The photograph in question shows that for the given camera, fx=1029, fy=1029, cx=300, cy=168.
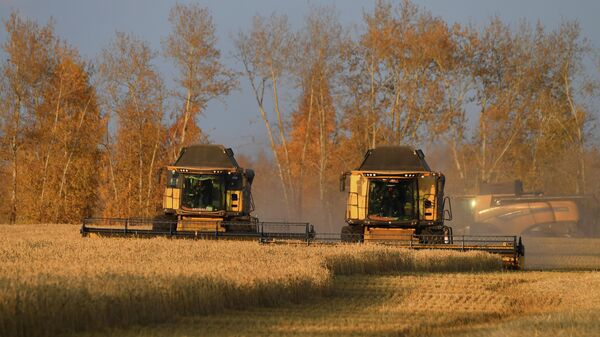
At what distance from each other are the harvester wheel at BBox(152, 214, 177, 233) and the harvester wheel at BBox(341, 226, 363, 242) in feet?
16.4

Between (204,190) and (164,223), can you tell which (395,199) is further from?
(164,223)

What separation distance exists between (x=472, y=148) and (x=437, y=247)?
3230 cm

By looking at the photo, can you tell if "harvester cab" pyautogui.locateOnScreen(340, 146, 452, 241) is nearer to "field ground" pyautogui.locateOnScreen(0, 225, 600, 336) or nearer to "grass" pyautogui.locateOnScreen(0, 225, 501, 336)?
"grass" pyautogui.locateOnScreen(0, 225, 501, 336)

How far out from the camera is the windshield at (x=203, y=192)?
3180 centimetres

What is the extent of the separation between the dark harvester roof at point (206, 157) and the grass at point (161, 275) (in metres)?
5.40

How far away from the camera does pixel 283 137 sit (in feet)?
181

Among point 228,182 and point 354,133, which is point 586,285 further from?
point 354,133

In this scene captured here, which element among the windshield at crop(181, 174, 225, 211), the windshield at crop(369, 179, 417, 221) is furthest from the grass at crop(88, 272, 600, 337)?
the windshield at crop(181, 174, 225, 211)

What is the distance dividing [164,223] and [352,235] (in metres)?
5.96

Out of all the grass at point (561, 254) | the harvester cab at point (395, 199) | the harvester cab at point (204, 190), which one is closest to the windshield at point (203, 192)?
the harvester cab at point (204, 190)

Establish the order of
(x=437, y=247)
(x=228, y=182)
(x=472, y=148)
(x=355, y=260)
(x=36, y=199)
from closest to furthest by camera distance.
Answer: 1. (x=355, y=260)
2. (x=437, y=247)
3. (x=228, y=182)
4. (x=36, y=199)
5. (x=472, y=148)

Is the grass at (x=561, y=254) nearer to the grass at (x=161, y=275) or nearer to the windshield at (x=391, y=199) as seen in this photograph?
the windshield at (x=391, y=199)

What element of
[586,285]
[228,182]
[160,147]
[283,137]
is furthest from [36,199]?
[586,285]

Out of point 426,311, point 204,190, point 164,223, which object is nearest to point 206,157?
point 204,190
